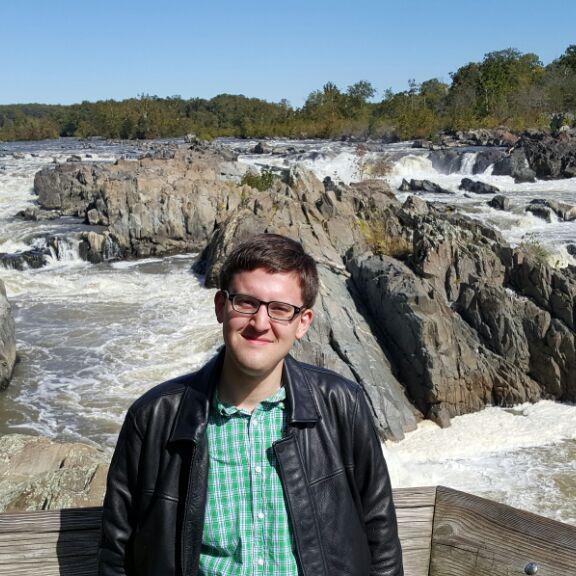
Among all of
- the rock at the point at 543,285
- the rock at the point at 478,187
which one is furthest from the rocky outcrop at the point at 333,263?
the rock at the point at 478,187

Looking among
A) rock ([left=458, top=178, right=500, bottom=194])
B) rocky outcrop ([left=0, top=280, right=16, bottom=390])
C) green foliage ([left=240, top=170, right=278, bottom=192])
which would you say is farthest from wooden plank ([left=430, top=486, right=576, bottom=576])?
rock ([left=458, top=178, right=500, bottom=194])

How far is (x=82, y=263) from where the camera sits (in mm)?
20266

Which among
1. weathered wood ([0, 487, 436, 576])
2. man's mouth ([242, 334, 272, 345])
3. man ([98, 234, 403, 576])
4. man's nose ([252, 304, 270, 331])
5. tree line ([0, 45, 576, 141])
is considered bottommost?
weathered wood ([0, 487, 436, 576])

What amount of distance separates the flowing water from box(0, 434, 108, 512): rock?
350 cm

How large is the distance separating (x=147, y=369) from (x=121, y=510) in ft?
33.8

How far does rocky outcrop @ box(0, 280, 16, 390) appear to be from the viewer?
1134 cm

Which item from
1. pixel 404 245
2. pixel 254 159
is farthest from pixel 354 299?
pixel 254 159

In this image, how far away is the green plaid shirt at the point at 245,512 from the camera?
182cm

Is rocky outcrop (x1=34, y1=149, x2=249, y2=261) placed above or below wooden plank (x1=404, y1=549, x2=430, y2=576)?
below

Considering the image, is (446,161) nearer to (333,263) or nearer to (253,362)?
(333,263)

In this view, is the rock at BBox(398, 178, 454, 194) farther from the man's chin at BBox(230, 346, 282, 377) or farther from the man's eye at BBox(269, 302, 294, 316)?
the man's chin at BBox(230, 346, 282, 377)

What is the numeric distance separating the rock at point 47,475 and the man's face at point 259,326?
2.52m

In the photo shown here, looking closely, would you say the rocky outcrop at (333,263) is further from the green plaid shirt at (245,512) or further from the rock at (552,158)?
the rock at (552,158)

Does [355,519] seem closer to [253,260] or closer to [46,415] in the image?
[253,260]
